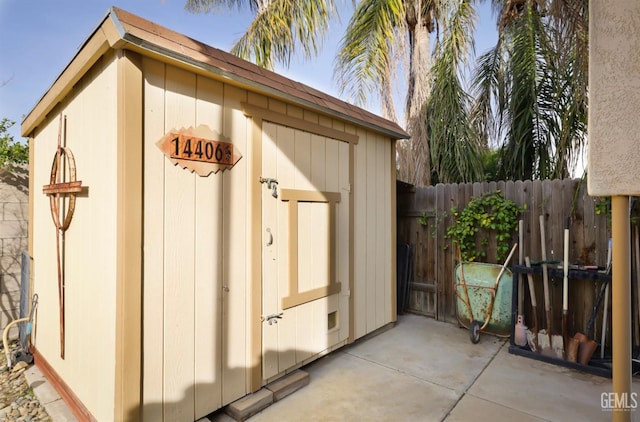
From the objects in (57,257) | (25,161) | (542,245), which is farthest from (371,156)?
(25,161)

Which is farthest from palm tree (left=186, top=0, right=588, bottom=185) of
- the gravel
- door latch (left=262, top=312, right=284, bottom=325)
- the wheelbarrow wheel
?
the gravel

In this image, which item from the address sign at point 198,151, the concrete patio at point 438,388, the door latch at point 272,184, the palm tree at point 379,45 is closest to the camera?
the address sign at point 198,151

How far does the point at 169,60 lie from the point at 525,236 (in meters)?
3.63

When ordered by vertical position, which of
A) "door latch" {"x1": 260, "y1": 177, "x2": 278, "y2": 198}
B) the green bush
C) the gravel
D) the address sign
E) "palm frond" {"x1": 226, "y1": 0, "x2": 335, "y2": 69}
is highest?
"palm frond" {"x1": 226, "y1": 0, "x2": 335, "y2": 69}

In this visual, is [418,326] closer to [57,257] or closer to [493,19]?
[57,257]

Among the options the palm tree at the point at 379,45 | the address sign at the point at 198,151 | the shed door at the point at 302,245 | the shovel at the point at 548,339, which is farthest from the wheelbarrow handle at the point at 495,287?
the address sign at the point at 198,151

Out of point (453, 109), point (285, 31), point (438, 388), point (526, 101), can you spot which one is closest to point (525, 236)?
point (438, 388)

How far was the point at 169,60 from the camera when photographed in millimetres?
1809

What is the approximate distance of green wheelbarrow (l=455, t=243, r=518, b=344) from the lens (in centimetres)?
332

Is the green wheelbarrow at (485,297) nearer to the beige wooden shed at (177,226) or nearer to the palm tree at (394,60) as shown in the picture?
the beige wooden shed at (177,226)

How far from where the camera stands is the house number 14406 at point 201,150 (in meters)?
1.91

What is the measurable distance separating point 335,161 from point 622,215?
2.03 meters

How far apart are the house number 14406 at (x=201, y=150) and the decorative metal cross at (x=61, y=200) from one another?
0.87 meters

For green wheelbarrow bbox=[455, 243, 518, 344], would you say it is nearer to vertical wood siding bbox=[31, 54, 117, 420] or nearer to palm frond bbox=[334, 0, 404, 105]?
vertical wood siding bbox=[31, 54, 117, 420]
